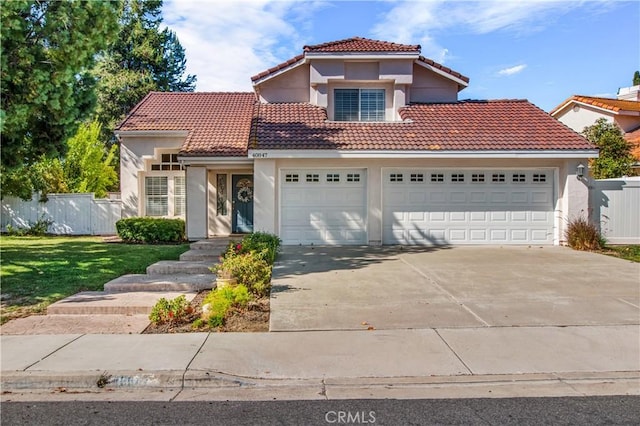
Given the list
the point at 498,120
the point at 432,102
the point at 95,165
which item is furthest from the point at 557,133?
the point at 95,165

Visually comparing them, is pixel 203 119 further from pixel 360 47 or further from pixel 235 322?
pixel 235 322

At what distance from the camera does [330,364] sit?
5.24m

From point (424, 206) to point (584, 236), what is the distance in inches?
178

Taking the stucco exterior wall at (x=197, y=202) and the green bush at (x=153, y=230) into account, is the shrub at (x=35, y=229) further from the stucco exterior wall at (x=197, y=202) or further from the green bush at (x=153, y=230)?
the stucco exterior wall at (x=197, y=202)

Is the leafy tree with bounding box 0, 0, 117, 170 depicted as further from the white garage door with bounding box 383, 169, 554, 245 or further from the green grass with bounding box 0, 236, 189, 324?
the white garage door with bounding box 383, 169, 554, 245

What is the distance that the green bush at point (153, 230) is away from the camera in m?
15.6

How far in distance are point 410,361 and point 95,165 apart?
70.4 ft

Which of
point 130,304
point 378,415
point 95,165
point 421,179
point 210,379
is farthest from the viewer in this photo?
point 95,165

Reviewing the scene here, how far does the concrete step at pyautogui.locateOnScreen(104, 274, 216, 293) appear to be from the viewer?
870 centimetres

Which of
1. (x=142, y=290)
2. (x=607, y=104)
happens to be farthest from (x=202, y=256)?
(x=607, y=104)

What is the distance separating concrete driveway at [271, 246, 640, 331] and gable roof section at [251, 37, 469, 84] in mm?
6955

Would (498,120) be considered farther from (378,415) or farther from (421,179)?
(378,415)

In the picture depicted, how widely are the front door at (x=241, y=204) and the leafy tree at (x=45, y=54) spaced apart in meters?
8.38

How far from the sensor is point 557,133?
1495 cm
